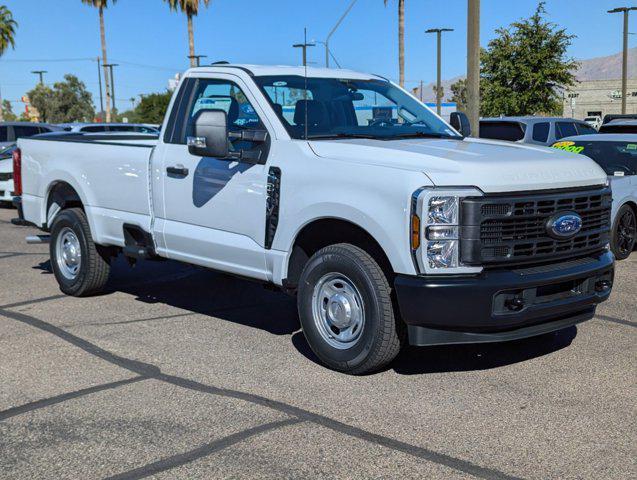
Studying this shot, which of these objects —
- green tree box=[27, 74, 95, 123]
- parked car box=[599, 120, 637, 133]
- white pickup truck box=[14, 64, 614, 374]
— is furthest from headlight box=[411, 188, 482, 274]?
green tree box=[27, 74, 95, 123]

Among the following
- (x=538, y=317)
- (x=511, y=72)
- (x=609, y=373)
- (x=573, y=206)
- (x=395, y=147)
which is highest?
(x=511, y=72)

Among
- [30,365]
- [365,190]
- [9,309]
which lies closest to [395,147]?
[365,190]

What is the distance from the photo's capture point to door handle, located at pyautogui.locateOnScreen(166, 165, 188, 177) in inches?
260

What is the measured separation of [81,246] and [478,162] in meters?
4.39

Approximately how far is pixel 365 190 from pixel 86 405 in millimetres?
2178

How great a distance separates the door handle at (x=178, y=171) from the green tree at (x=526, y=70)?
2940cm

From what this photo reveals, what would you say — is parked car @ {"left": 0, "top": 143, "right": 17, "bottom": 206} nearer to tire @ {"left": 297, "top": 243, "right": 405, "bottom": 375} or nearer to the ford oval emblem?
tire @ {"left": 297, "top": 243, "right": 405, "bottom": 375}

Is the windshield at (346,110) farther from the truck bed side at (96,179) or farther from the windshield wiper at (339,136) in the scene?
the truck bed side at (96,179)

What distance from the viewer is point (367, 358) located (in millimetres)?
5316

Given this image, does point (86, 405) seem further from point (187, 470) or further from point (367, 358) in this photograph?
point (367, 358)

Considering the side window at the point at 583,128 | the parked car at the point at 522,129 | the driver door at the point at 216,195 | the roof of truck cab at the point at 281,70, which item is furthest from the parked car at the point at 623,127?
the driver door at the point at 216,195

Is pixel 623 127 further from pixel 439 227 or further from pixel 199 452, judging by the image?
pixel 199 452

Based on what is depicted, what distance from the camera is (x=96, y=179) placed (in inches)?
300

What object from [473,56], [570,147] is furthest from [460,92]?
[570,147]
